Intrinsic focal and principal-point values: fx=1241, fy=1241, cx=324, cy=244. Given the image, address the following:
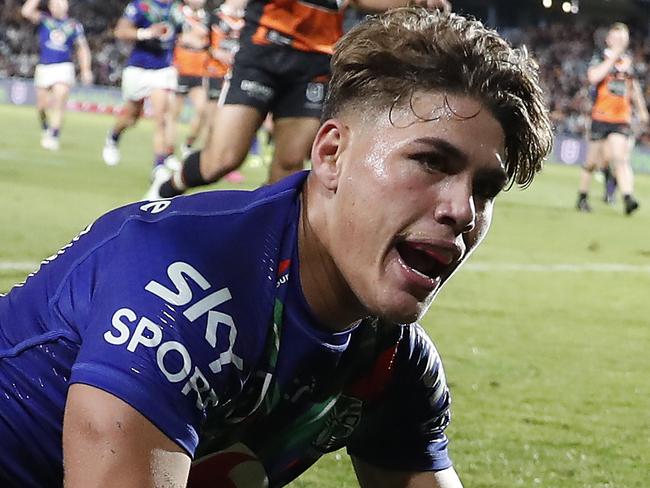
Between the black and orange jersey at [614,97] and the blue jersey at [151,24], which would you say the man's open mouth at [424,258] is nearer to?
the blue jersey at [151,24]

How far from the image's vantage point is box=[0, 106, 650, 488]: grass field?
3.64 metres

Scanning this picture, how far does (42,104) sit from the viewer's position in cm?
1739

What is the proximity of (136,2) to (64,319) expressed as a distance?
40.5ft

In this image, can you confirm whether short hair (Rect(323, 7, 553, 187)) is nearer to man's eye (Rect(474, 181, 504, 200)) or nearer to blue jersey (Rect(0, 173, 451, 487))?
man's eye (Rect(474, 181, 504, 200))

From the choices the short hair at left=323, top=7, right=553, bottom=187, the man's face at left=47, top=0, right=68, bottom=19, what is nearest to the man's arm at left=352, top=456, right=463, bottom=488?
the short hair at left=323, top=7, right=553, bottom=187

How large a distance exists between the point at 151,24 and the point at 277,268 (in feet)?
40.0

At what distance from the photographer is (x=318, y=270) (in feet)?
6.61

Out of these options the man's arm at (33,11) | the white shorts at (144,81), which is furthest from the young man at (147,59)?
the man's arm at (33,11)

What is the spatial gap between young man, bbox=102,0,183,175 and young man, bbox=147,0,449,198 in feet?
22.3

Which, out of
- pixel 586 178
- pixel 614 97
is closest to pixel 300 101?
pixel 586 178

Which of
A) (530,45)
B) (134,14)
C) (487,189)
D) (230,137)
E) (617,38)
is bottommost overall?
(530,45)

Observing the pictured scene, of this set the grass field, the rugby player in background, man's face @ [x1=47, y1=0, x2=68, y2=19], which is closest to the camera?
the grass field

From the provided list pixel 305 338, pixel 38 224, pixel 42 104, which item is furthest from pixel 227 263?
pixel 42 104

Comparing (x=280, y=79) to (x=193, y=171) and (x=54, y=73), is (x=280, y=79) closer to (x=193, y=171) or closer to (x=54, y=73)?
(x=193, y=171)
